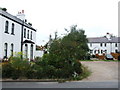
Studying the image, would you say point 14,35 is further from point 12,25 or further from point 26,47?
point 26,47

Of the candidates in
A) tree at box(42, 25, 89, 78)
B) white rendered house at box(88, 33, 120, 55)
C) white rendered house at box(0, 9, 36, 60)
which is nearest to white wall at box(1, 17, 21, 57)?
white rendered house at box(0, 9, 36, 60)

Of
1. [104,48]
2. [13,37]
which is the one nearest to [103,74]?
[13,37]

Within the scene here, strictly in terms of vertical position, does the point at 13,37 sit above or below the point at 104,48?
above

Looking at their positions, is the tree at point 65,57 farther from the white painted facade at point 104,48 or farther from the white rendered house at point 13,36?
the white painted facade at point 104,48

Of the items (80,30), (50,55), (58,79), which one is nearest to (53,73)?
(58,79)

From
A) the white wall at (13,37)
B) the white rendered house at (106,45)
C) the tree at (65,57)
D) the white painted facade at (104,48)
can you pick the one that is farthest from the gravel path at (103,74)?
the white painted facade at (104,48)

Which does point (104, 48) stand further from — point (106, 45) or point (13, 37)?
point (13, 37)

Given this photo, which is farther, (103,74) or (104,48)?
(104,48)

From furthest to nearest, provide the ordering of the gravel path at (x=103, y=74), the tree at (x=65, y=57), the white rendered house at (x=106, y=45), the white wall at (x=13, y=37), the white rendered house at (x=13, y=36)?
the white rendered house at (x=106, y=45) → the white wall at (x=13, y=37) → the white rendered house at (x=13, y=36) → the tree at (x=65, y=57) → the gravel path at (x=103, y=74)

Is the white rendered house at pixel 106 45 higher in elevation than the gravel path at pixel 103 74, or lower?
higher

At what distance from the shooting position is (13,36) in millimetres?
25500

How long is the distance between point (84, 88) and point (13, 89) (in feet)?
12.6

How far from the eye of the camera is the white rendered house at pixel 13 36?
74.4 feet

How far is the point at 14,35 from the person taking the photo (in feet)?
84.7
